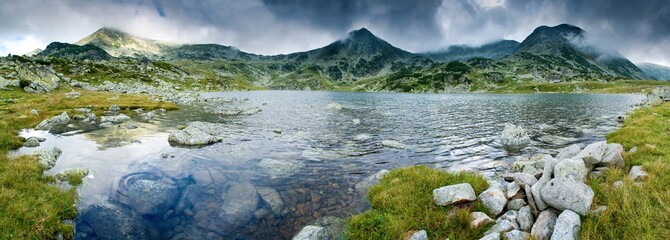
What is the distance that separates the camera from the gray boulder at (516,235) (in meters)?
8.44

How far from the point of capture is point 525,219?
9.45 m

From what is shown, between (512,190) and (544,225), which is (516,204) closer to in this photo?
(512,190)

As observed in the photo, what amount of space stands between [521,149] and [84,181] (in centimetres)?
3277

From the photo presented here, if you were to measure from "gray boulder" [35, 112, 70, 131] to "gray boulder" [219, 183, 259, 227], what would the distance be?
32.4 meters

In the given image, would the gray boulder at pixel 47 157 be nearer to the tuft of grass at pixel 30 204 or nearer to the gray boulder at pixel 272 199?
the tuft of grass at pixel 30 204

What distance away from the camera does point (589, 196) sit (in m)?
8.62

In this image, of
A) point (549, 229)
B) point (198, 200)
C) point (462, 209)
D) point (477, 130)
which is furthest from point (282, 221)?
point (477, 130)

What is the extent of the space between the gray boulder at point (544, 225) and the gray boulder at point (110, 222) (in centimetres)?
1371

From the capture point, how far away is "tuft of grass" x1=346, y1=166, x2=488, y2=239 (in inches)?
396

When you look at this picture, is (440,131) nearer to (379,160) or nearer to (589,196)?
(379,160)

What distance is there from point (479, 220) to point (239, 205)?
10.4 m

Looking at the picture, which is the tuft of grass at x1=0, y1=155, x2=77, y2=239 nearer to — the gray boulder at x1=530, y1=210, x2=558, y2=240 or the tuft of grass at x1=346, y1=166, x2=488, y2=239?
the tuft of grass at x1=346, y1=166, x2=488, y2=239

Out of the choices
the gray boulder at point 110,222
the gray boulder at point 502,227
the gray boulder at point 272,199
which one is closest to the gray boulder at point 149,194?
the gray boulder at point 110,222

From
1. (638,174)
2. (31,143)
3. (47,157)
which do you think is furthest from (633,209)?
(31,143)
